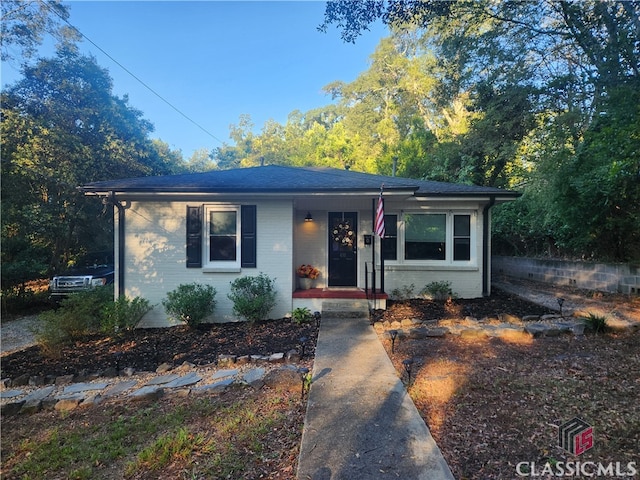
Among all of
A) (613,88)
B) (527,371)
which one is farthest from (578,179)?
(527,371)

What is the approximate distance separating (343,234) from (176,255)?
4.14 m

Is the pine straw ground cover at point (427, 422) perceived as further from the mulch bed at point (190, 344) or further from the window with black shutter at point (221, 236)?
the window with black shutter at point (221, 236)

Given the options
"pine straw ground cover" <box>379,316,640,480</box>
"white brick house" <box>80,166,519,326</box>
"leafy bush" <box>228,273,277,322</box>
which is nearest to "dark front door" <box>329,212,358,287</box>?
"white brick house" <box>80,166,519,326</box>

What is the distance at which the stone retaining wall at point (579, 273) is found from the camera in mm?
7355

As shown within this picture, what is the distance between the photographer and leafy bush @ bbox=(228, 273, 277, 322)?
638 centimetres

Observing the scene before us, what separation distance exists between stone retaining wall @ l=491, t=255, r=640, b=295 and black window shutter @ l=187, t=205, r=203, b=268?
32.1 ft

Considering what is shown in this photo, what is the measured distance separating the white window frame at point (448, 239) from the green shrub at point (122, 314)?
5.83m

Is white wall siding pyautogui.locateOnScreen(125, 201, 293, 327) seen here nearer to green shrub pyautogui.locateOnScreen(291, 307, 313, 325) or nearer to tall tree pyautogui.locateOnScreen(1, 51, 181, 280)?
green shrub pyautogui.locateOnScreen(291, 307, 313, 325)

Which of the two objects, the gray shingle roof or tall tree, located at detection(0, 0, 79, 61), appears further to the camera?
tall tree, located at detection(0, 0, 79, 61)

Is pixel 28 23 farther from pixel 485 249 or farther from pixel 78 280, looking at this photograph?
pixel 485 249

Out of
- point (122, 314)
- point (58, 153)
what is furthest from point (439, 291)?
point (58, 153)

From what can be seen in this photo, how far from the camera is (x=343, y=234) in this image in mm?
8539

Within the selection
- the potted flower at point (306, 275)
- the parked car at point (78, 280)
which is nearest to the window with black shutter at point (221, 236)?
the potted flower at point (306, 275)

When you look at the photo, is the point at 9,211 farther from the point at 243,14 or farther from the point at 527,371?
the point at 527,371
